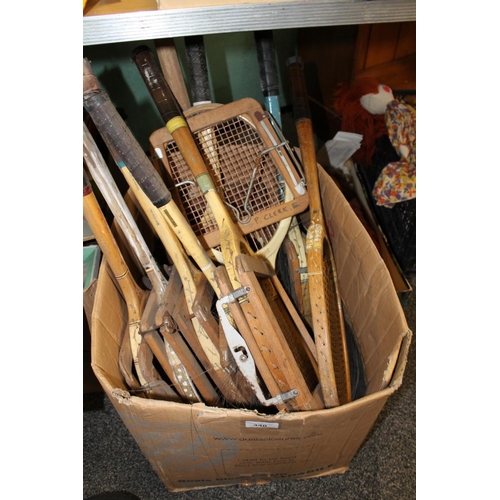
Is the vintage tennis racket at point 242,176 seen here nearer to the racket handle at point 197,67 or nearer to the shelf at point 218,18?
the racket handle at point 197,67

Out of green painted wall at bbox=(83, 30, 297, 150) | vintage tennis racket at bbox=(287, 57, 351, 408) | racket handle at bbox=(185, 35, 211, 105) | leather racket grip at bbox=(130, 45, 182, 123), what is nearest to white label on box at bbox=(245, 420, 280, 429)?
vintage tennis racket at bbox=(287, 57, 351, 408)

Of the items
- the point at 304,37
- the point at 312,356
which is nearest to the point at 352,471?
the point at 312,356

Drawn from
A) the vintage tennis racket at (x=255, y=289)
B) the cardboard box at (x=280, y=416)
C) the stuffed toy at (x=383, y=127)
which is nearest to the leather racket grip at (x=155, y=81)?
the vintage tennis racket at (x=255, y=289)

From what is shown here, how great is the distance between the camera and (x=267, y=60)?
3.79 ft

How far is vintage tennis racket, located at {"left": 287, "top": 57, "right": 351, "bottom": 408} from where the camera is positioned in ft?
2.99

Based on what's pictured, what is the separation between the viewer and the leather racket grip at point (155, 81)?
1.00 m

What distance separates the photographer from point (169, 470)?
1.01 m

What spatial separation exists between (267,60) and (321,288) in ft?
1.91

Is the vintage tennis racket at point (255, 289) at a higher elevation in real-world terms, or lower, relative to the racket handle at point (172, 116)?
lower

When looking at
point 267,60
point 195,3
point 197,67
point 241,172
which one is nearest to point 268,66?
point 267,60

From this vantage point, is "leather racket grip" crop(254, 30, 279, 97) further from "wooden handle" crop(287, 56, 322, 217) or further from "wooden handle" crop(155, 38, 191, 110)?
"wooden handle" crop(155, 38, 191, 110)

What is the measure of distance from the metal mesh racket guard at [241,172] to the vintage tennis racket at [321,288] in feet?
0.15

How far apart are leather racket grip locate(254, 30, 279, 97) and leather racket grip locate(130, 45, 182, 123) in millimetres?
263

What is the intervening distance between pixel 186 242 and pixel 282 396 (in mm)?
348
